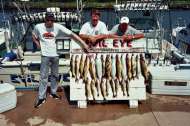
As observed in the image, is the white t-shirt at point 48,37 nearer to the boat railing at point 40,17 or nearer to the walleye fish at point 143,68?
the walleye fish at point 143,68

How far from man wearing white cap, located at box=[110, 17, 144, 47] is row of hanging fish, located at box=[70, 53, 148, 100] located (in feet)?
1.24

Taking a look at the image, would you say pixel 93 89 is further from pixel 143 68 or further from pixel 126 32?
pixel 126 32

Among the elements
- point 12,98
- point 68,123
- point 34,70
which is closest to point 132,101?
point 68,123

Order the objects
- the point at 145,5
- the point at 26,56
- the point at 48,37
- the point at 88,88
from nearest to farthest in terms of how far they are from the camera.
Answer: the point at 88,88
the point at 48,37
the point at 26,56
the point at 145,5

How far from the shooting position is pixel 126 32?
8547mm

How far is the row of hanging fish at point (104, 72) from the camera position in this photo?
809cm

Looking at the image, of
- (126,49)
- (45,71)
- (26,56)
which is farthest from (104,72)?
(26,56)

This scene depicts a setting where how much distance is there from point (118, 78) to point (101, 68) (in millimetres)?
396

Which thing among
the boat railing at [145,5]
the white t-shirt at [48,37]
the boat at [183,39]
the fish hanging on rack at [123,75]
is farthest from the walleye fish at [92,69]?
the boat at [183,39]

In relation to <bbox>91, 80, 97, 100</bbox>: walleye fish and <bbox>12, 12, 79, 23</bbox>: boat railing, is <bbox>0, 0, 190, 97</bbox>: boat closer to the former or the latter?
<bbox>12, 12, 79, 23</bbox>: boat railing

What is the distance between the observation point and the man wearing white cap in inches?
322

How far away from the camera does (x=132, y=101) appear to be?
26.8 ft

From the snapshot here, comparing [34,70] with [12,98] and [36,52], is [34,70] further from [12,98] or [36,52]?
[12,98]

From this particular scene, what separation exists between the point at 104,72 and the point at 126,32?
1.03m
